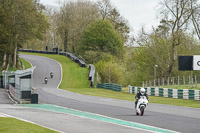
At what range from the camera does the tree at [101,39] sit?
289 ft

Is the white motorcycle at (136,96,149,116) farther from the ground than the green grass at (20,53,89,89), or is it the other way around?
the green grass at (20,53,89,89)

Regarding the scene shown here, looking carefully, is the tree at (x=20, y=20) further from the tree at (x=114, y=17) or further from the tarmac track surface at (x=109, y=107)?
the tree at (x=114, y=17)

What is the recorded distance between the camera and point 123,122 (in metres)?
18.8

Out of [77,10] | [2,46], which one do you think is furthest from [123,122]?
[77,10]

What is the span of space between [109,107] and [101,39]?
200 feet

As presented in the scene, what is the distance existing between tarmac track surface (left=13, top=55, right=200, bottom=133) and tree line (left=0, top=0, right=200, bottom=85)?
19.8 feet

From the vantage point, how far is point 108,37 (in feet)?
293

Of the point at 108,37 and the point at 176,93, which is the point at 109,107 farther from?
the point at 108,37

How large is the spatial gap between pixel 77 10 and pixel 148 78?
28.2 metres

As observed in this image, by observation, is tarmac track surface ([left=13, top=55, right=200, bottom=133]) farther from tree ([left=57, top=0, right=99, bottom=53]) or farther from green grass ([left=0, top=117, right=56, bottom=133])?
tree ([left=57, top=0, right=99, bottom=53])

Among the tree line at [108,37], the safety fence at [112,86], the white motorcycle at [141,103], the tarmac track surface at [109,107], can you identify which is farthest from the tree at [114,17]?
the white motorcycle at [141,103]

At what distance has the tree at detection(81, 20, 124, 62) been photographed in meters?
87.9

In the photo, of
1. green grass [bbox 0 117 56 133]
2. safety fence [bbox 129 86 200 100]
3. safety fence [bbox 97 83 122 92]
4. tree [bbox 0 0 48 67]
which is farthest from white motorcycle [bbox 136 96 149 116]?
tree [bbox 0 0 48 67]

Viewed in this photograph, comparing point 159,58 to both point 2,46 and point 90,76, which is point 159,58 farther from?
point 2,46
